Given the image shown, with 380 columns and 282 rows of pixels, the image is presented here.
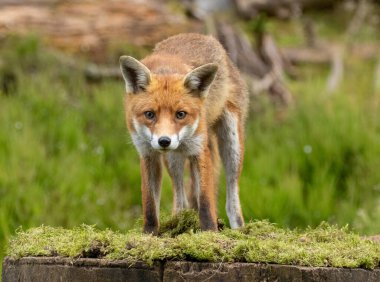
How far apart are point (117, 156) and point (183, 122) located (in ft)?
19.8

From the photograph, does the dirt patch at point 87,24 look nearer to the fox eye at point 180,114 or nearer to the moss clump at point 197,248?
the fox eye at point 180,114

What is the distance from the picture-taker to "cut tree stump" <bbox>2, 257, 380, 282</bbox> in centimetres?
442

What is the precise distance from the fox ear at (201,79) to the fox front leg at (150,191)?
64 cm

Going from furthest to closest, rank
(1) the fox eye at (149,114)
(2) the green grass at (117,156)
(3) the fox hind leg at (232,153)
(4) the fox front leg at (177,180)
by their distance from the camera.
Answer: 1. (2) the green grass at (117,156)
2. (3) the fox hind leg at (232,153)
3. (4) the fox front leg at (177,180)
4. (1) the fox eye at (149,114)

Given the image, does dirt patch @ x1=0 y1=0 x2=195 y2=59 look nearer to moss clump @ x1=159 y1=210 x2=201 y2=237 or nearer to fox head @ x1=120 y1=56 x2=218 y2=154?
fox head @ x1=120 y1=56 x2=218 y2=154

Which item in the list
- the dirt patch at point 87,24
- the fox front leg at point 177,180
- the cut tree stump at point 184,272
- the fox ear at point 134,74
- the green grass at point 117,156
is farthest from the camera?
the dirt patch at point 87,24

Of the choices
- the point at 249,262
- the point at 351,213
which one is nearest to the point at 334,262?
the point at 249,262

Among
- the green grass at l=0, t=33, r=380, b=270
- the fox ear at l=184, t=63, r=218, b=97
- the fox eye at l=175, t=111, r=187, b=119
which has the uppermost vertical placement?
the fox ear at l=184, t=63, r=218, b=97

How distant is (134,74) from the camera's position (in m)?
5.70

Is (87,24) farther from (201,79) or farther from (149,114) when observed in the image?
(149,114)

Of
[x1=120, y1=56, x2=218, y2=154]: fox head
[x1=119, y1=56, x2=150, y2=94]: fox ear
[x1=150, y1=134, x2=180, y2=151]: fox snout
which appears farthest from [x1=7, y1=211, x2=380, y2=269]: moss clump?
[x1=119, y1=56, x2=150, y2=94]: fox ear

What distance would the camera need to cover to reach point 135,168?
1088 cm

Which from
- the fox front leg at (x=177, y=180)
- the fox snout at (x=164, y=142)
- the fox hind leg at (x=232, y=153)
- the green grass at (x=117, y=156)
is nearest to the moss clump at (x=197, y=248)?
the fox snout at (x=164, y=142)

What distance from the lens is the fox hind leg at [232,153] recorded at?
6.62 meters
